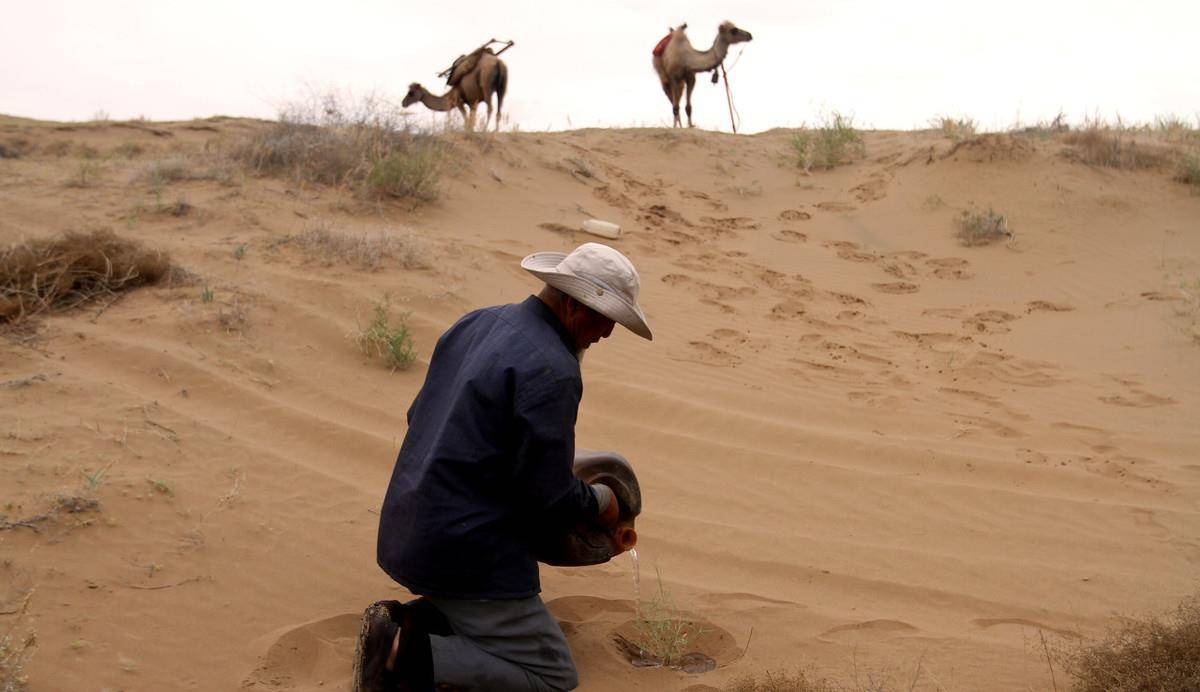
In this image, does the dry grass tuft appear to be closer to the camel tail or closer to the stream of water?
the stream of water

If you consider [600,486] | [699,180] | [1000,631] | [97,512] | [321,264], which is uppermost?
[699,180]

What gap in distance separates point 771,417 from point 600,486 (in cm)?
283

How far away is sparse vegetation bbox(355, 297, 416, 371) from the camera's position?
5434mm

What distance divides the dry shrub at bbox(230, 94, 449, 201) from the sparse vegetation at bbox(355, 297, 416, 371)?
9.91ft

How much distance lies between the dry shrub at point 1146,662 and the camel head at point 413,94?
14.7 metres

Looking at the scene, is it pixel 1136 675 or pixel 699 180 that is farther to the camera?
pixel 699 180

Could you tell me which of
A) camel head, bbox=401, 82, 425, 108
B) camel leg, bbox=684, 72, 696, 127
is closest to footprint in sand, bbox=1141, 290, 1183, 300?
camel leg, bbox=684, 72, 696, 127

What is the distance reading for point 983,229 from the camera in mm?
9773

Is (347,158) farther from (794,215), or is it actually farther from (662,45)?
(662,45)

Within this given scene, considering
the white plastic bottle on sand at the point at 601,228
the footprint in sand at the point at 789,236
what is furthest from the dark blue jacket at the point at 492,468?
the footprint in sand at the point at 789,236

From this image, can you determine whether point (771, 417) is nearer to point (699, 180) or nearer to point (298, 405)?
point (298, 405)

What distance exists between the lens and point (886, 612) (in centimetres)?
360

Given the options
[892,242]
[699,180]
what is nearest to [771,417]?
[892,242]

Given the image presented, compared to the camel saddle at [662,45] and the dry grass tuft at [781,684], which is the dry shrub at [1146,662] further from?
the camel saddle at [662,45]
